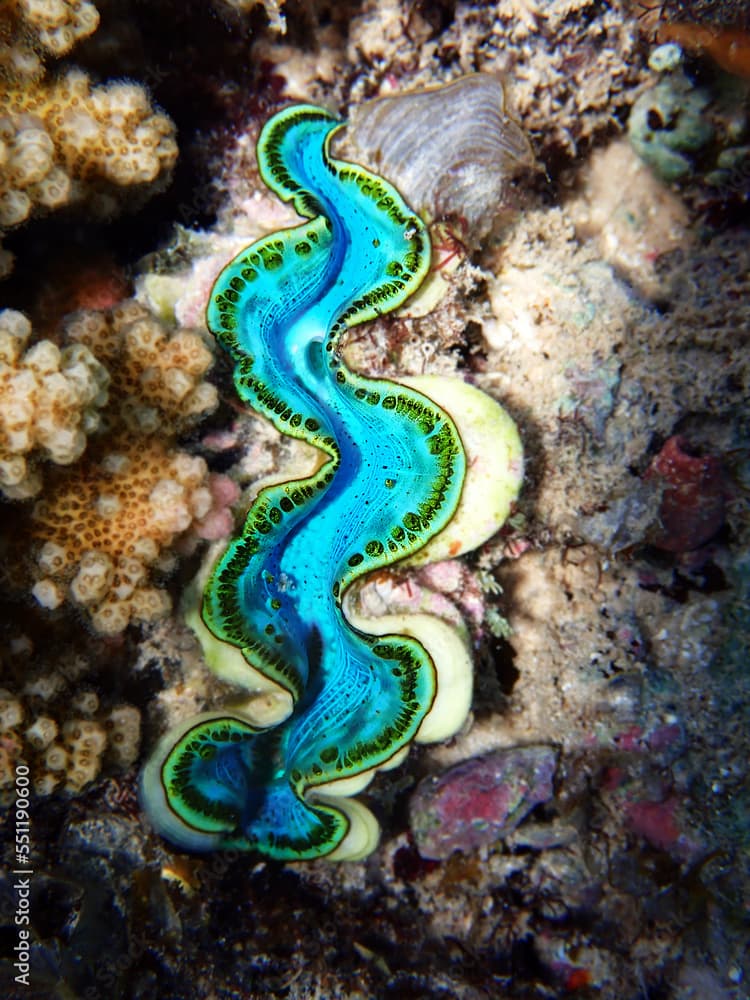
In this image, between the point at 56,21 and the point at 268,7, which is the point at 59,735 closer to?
the point at 56,21

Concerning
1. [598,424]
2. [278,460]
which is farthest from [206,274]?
[598,424]

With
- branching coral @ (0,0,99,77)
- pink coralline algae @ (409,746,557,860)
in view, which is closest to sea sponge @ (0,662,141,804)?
pink coralline algae @ (409,746,557,860)

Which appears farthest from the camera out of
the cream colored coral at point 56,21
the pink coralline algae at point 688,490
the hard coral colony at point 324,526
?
the pink coralline algae at point 688,490

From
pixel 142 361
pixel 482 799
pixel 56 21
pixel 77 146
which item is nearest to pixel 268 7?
pixel 56 21

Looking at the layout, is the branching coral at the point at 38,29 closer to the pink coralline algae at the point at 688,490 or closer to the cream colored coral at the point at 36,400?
the cream colored coral at the point at 36,400

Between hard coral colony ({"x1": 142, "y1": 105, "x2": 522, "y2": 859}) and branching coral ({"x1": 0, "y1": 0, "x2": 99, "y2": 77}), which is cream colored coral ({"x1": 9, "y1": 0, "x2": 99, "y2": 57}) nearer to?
branching coral ({"x1": 0, "y1": 0, "x2": 99, "y2": 77})

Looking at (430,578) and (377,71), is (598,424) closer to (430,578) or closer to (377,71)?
(430,578)

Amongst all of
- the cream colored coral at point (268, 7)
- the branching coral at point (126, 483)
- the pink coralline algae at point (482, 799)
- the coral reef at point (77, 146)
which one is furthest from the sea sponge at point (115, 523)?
the cream colored coral at point (268, 7)
